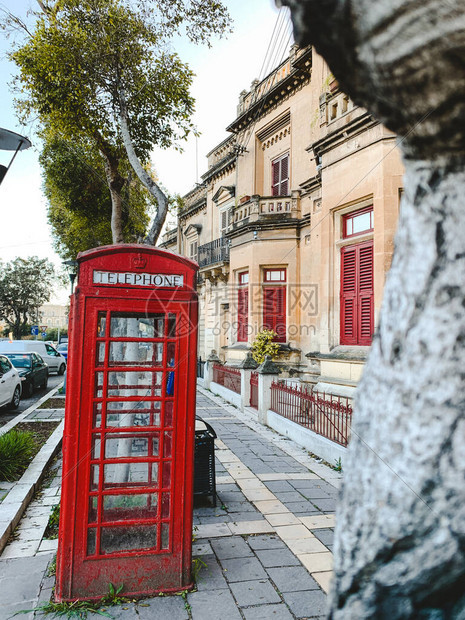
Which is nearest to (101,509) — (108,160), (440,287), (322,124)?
(440,287)

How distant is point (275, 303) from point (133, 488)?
41.0 feet

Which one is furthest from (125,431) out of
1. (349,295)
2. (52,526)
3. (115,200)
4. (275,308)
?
(275,308)

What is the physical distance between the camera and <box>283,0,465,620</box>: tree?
81 centimetres

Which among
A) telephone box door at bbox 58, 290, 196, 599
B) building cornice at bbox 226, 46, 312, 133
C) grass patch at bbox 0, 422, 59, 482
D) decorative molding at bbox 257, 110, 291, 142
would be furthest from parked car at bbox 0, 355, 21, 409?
building cornice at bbox 226, 46, 312, 133

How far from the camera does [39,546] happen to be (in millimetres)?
4543

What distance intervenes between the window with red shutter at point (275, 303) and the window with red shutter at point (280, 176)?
11.1 ft

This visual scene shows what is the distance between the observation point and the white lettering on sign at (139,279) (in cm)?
361

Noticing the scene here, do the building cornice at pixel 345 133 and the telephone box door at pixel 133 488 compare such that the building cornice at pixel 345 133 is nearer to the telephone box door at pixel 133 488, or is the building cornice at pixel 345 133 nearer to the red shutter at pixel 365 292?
the red shutter at pixel 365 292

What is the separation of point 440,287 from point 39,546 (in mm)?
5064

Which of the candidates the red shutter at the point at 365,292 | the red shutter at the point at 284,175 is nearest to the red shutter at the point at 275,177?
the red shutter at the point at 284,175

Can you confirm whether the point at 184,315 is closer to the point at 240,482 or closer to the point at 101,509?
the point at 101,509

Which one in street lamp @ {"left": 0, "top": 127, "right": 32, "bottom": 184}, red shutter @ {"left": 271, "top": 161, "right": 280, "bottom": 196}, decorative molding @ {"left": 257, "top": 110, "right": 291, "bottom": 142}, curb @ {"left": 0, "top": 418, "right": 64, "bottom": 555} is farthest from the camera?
red shutter @ {"left": 271, "top": 161, "right": 280, "bottom": 196}

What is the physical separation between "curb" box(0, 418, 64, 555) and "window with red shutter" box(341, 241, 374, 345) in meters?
6.66

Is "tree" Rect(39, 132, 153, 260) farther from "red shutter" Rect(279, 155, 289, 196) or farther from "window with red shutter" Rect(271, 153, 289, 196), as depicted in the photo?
"red shutter" Rect(279, 155, 289, 196)
